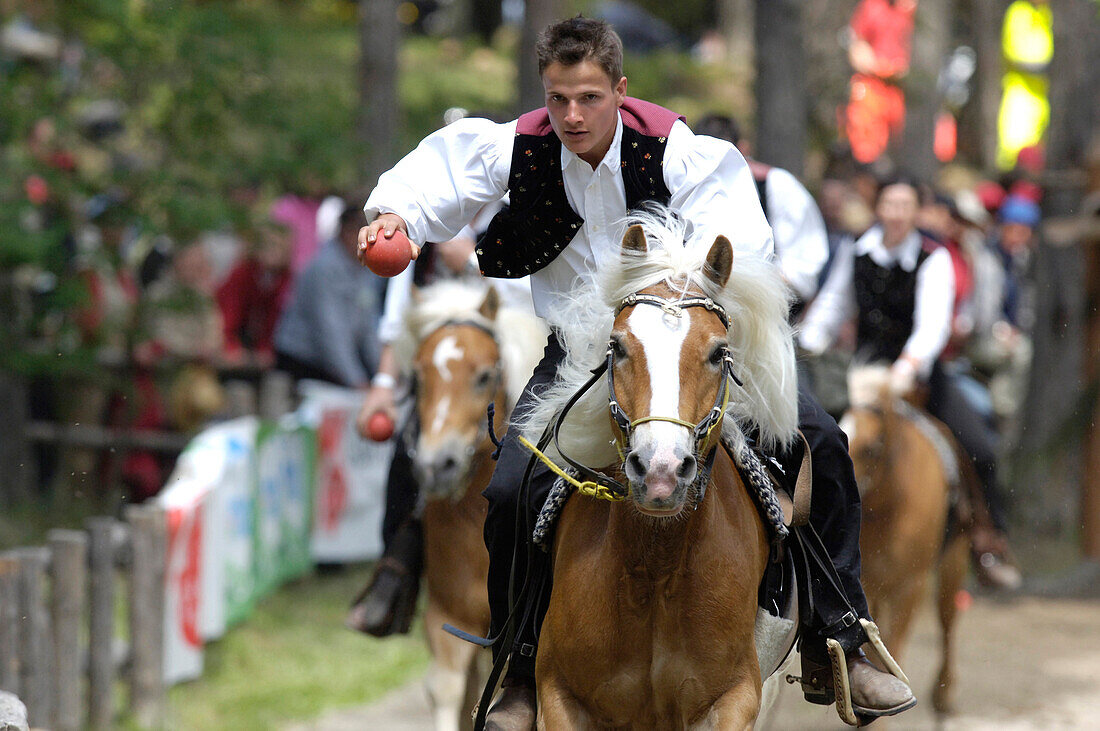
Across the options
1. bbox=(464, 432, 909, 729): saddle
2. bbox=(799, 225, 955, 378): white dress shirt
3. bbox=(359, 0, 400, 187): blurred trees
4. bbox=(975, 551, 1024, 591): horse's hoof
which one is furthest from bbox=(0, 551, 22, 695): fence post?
bbox=(359, 0, 400, 187): blurred trees

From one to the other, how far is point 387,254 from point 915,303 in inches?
169

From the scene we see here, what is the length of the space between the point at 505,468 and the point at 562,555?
17.2 inches

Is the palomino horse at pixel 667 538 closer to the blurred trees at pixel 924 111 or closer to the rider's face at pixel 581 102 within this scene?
the rider's face at pixel 581 102

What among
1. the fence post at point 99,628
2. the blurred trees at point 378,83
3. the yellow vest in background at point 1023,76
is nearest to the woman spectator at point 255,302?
the blurred trees at point 378,83

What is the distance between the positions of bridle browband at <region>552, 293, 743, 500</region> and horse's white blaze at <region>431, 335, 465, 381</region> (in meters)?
1.84

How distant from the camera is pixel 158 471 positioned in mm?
9609

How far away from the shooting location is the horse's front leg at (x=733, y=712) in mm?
3396

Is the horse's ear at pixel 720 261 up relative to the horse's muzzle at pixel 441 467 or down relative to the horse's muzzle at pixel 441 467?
up

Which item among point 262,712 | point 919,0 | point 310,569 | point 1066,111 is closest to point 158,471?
point 310,569

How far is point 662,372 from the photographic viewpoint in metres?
3.14

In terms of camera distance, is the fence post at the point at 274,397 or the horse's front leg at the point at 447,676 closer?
the horse's front leg at the point at 447,676

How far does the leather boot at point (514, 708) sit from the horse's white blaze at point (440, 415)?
1.50m

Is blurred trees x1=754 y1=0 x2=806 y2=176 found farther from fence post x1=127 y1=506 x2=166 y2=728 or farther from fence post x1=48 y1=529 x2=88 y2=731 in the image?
fence post x1=48 y1=529 x2=88 y2=731

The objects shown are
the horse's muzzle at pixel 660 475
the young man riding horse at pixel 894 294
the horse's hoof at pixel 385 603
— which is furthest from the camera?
the young man riding horse at pixel 894 294
